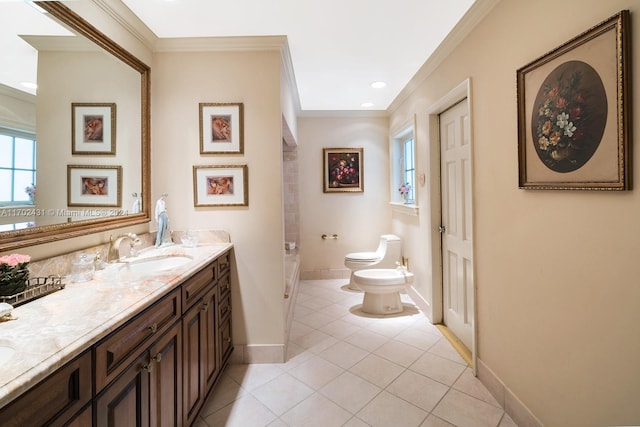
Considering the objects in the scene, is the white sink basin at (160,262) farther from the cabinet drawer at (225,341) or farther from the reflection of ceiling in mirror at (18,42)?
the reflection of ceiling in mirror at (18,42)

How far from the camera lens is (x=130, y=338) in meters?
1.06

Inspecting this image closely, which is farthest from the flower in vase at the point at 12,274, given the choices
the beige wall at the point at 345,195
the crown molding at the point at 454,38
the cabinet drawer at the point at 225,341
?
the beige wall at the point at 345,195

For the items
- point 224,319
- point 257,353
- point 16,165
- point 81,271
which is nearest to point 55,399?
point 81,271

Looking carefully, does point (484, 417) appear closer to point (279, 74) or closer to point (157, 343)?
point (157, 343)

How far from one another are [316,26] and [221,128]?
3.36 ft

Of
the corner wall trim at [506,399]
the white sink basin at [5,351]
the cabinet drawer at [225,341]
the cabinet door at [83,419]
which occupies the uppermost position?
the white sink basin at [5,351]

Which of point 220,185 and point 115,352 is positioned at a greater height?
point 220,185

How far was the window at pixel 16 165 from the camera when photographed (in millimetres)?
1219

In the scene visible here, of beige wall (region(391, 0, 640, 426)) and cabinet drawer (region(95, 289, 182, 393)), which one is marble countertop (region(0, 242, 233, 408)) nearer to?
cabinet drawer (region(95, 289, 182, 393))

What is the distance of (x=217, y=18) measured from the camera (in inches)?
79.4

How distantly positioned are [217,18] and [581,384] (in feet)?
9.31

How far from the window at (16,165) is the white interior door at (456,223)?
101 inches

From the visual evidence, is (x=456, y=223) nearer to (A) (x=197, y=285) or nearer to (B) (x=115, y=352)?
(A) (x=197, y=285)

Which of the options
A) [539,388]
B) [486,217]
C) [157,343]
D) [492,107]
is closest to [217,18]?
[492,107]
